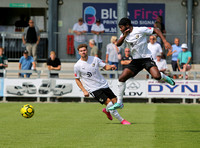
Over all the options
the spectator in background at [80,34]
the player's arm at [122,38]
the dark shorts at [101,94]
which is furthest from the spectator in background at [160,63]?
the player's arm at [122,38]

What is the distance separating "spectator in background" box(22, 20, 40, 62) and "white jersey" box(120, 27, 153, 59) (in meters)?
11.5

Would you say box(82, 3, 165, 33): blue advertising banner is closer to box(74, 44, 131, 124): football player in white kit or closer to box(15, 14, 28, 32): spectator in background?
box(15, 14, 28, 32): spectator in background

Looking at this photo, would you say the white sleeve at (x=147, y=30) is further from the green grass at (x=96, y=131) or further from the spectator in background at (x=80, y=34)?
the spectator in background at (x=80, y=34)

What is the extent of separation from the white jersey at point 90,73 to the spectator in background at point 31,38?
34.8 ft

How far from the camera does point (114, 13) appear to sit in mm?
26578

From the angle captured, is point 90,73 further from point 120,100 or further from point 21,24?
point 21,24

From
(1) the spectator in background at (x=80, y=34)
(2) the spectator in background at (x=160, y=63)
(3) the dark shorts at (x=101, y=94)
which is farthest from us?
(1) the spectator in background at (x=80, y=34)

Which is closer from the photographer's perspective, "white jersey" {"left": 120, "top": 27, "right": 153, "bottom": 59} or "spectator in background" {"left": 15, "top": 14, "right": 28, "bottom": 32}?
"white jersey" {"left": 120, "top": 27, "right": 153, "bottom": 59}

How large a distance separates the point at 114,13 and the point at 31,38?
6068mm

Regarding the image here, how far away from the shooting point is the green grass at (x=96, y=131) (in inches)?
343

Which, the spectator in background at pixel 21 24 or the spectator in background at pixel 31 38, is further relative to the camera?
the spectator in background at pixel 21 24

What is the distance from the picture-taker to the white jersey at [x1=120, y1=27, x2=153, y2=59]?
36.5ft

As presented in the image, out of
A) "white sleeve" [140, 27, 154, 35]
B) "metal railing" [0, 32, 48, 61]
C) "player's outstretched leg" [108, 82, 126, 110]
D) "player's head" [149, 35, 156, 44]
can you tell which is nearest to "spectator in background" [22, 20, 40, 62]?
"metal railing" [0, 32, 48, 61]

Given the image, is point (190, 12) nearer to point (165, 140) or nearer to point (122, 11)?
point (122, 11)
